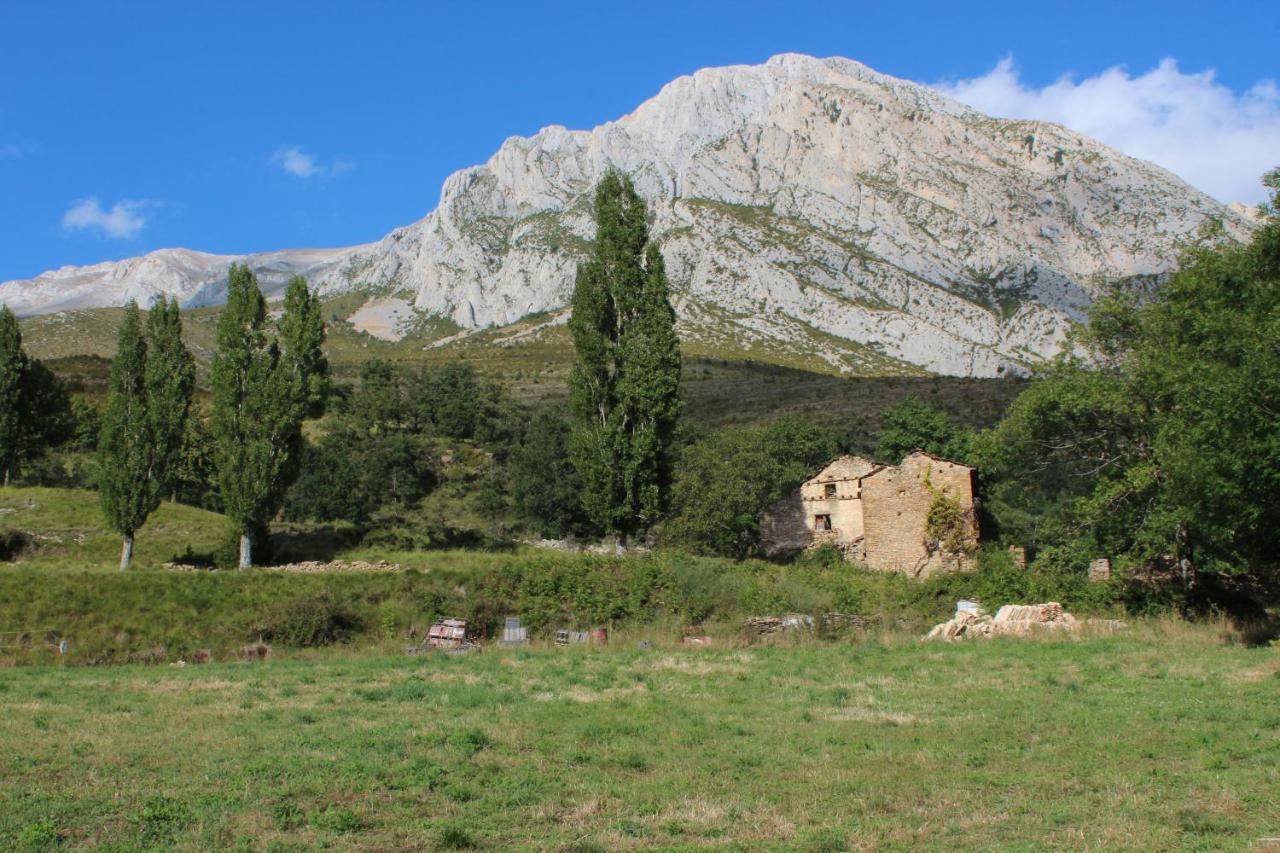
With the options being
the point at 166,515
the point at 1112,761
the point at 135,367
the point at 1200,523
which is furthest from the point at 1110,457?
the point at 166,515

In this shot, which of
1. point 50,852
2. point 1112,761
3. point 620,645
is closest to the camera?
point 50,852

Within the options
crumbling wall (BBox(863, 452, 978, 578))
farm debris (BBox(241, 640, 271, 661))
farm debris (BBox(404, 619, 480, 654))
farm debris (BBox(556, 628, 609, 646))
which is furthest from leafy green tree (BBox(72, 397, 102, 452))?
crumbling wall (BBox(863, 452, 978, 578))

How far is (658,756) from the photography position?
33.4 ft

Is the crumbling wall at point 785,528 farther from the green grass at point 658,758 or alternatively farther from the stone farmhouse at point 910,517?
the green grass at point 658,758

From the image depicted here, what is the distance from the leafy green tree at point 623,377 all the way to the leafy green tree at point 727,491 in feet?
28.6

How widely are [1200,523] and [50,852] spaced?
57.8 feet

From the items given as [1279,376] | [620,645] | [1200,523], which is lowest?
[620,645]

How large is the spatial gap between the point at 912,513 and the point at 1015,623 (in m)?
15.8

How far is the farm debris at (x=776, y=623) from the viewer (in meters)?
22.8

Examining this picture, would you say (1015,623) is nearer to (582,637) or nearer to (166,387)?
(582,637)

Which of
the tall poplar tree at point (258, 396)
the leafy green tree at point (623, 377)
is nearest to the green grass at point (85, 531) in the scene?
the tall poplar tree at point (258, 396)

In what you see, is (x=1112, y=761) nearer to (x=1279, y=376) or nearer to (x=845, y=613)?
(x=1279, y=376)

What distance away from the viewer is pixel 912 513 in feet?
122

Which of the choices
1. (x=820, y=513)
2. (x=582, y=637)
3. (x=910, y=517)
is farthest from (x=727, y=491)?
(x=582, y=637)
